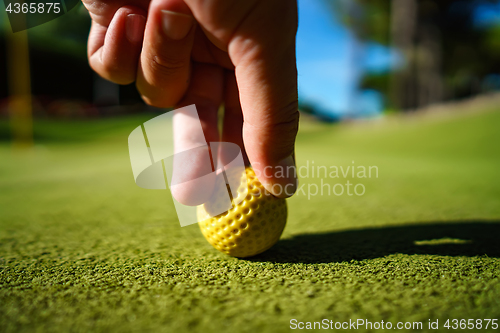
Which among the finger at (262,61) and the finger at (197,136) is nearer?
the finger at (262,61)

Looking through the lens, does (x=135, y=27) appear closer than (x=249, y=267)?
No

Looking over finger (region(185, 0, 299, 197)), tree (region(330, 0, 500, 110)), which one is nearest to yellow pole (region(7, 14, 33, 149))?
finger (region(185, 0, 299, 197))

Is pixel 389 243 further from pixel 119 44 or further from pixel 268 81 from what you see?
pixel 119 44

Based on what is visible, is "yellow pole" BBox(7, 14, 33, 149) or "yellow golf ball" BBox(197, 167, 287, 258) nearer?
"yellow golf ball" BBox(197, 167, 287, 258)

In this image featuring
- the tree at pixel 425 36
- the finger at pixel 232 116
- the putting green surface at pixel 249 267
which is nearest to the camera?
the putting green surface at pixel 249 267

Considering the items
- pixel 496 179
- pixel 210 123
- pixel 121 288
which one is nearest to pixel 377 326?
pixel 121 288

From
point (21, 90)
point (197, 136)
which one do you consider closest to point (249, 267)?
point (197, 136)

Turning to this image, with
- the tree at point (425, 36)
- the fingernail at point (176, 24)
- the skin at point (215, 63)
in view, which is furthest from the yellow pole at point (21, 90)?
the tree at point (425, 36)

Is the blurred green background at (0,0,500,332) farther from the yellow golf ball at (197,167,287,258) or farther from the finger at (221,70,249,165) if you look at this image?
the finger at (221,70,249,165)

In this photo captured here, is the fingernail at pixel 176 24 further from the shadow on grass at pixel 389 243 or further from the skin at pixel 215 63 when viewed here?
the shadow on grass at pixel 389 243
